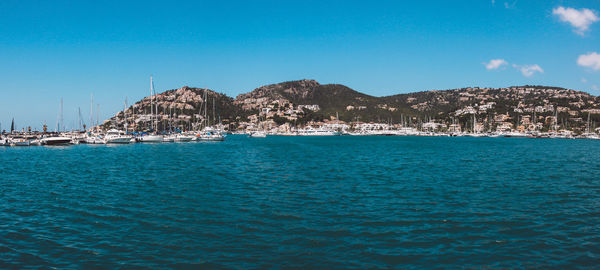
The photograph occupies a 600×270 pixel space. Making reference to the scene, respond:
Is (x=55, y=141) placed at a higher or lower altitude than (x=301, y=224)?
higher

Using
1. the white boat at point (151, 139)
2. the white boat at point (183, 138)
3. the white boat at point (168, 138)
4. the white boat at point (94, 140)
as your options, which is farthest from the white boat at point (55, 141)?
the white boat at point (183, 138)

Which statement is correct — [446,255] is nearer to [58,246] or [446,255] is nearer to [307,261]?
[307,261]

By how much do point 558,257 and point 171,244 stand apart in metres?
13.8

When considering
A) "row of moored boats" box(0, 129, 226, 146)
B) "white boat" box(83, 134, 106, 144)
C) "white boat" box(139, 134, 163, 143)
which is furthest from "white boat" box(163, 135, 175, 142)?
"white boat" box(83, 134, 106, 144)

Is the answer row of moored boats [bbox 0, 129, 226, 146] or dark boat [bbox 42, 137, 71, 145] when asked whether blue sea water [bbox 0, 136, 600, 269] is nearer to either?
dark boat [bbox 42, 137, 71, 145]

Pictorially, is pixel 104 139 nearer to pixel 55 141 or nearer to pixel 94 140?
pixel 94 140

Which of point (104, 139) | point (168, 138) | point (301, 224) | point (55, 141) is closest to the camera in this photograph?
point (301, 224)

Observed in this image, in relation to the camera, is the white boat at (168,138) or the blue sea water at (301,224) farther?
the white boat at (168,138)

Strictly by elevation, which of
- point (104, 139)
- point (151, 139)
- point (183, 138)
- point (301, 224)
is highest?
point (104, 139)

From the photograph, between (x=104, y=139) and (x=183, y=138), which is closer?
(x=104, y=139)

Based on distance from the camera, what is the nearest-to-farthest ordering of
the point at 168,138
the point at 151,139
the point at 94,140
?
the point at 94,140, the point at 151,139, the point at 168,138

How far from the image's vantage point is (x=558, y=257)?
1252cm

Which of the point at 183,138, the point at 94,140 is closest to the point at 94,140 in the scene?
the point at 94,140

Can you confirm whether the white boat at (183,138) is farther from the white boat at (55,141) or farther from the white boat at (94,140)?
the white boat at (55,141)
